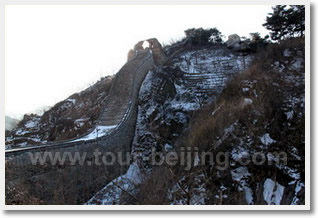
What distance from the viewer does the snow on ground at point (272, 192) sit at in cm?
489

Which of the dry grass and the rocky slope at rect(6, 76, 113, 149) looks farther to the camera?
the rocky slope at rect(6, 76, 113, 149)

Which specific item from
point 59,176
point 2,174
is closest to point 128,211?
point 2,174

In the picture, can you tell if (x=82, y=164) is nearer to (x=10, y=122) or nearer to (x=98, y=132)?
(x=98, y=132)

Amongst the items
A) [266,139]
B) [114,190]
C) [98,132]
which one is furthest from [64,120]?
[266,139]

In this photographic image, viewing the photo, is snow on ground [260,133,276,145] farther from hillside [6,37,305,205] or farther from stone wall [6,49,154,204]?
stone wall [6,49,154,204]

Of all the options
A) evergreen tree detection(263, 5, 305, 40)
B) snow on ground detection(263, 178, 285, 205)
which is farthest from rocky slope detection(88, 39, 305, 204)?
evergreen tree detection(263, 5, 305, 40)

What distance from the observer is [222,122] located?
292 inches

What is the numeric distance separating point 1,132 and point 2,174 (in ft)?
2.41

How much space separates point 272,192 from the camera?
17.0ft

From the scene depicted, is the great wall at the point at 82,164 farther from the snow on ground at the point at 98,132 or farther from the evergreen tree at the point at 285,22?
the evergreen tree at the point at 285,22

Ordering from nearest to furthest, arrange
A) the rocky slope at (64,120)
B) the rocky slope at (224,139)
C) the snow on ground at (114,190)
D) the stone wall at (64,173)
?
the rocky slope at (224,139)
the stone wall at (64,173)
the snow on ground at (114,190)
the rocky slope at (64,120)

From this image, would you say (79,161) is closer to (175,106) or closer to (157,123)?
(157,123)

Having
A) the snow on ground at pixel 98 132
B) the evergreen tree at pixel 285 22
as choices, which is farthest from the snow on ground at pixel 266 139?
the evergreen tree at pixel 285 22

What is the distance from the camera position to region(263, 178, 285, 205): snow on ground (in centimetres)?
489
